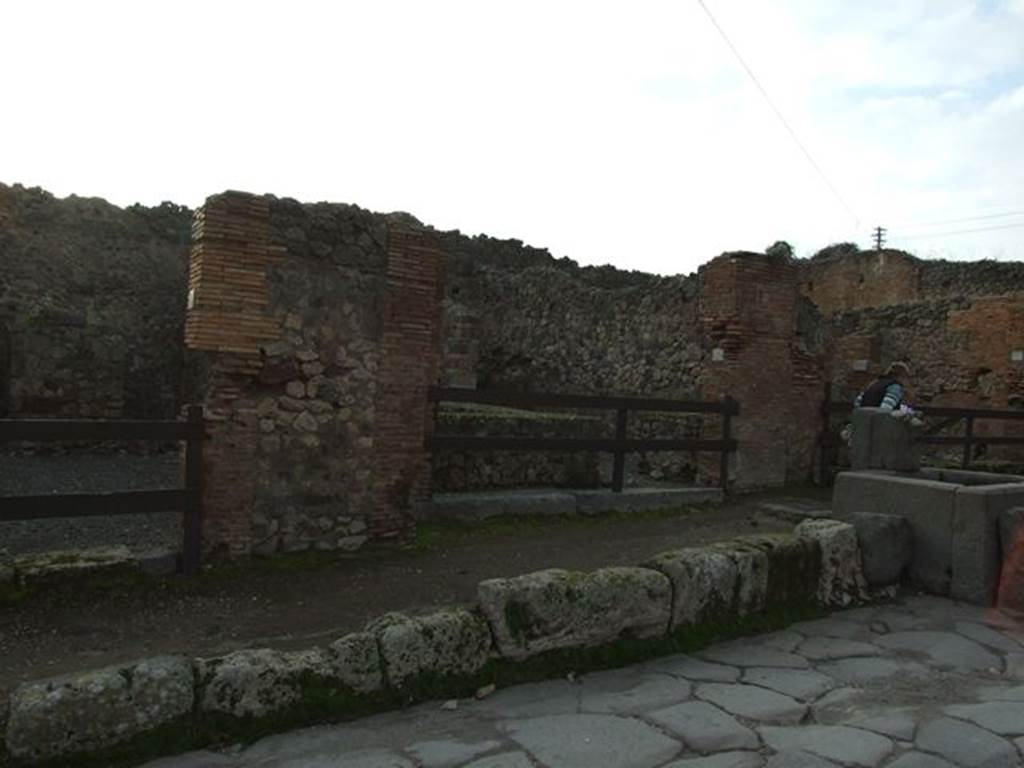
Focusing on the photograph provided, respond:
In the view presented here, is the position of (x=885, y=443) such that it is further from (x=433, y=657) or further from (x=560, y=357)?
(x=560, y=357)

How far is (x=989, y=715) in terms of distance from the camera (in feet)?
10.8

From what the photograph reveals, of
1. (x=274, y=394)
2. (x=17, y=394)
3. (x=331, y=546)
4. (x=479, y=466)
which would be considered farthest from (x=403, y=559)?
(x=17, y=394)

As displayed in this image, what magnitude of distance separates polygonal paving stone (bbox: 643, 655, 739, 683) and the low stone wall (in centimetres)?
9

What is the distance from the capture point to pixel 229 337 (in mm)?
5500

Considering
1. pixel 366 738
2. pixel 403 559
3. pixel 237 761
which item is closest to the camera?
pixel 237 761

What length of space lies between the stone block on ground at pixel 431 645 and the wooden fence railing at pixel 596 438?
12.1 ft

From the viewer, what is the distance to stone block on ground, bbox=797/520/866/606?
502 cm

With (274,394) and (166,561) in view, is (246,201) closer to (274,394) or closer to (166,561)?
(274,394)

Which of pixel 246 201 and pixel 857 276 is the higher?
pixel 857 276

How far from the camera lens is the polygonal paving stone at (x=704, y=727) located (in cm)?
298

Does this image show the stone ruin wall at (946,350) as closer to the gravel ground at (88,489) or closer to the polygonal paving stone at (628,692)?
the polygonal paving stone at (628,692)

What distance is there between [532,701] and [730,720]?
32.8 inches

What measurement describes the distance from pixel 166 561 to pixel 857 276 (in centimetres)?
2570

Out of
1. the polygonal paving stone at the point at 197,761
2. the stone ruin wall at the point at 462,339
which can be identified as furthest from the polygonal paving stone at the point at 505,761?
the stone ruin wall at the point at 462,339
